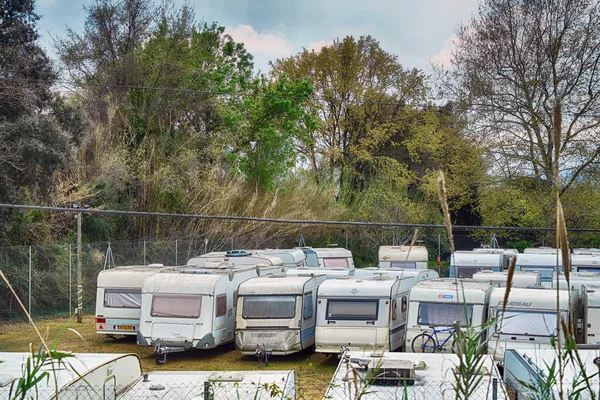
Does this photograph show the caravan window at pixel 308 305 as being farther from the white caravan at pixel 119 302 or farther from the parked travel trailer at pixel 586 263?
the parked travel trailer at pixel 586 263

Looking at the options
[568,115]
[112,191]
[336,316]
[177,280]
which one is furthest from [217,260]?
[568,115]

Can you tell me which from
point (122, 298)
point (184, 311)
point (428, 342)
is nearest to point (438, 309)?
point (428, 342)

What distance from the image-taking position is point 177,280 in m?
19.5

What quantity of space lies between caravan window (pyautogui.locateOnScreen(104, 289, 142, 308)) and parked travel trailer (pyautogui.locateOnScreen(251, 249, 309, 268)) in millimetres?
5860

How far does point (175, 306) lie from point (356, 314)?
464cm

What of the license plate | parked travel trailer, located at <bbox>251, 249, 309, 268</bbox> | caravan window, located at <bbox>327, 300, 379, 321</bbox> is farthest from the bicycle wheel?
parked travel trailer, located at <bbox>251, 249, 309, 268</bbox>

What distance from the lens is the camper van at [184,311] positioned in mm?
18844

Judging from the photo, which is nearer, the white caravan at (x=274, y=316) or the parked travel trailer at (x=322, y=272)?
the white caravan at (x=274, y=316)

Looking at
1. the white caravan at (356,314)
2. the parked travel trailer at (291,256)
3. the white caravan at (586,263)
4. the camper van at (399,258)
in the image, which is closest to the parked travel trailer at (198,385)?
the white caravan at (356,314)

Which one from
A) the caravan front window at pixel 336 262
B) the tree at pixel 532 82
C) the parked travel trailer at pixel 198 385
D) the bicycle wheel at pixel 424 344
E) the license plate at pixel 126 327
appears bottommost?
the license plate at pixel 126 327

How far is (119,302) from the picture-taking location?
21.3m

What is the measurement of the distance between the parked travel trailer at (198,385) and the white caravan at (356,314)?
24.6 feet

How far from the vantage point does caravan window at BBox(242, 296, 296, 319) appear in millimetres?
18750

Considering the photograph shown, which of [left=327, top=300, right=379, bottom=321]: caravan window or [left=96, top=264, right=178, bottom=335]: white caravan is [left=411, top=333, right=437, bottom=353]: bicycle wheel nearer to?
[left=327, top=300, right=379, bottom=321]: caravan window
